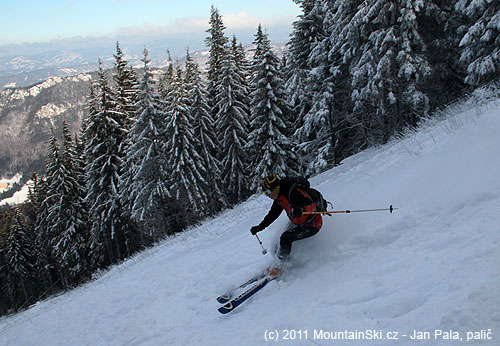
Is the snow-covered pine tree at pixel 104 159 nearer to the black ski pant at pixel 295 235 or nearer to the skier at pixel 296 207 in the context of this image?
the skier at pixel 296 207

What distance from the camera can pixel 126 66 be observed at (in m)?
27.4

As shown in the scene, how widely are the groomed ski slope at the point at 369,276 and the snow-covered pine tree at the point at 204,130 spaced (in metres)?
18.6

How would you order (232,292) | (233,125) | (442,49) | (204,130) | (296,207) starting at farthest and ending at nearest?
(204,130)
(233,125)
(442,49)
(232,292)
(296,207)

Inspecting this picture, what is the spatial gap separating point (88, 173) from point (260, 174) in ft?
50.1

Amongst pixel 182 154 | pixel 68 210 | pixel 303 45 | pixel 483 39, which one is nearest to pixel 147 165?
pixel 182 154

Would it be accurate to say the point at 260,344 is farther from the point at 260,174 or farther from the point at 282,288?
the point at 260,174

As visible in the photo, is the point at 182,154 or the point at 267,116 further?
the point at 182,154

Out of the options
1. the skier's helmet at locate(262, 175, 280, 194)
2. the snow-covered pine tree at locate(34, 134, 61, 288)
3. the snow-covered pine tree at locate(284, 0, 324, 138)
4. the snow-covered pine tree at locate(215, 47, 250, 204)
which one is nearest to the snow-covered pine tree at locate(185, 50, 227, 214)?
the snow-covered pine tree at locate(215, 47, 250, 204)

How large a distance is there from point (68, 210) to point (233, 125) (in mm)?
19014

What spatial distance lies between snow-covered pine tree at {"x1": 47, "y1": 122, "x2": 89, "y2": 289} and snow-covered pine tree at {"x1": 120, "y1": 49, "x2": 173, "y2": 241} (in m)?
7.76

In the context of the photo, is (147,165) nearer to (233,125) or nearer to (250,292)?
(233,125)

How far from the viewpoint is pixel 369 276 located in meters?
4.19

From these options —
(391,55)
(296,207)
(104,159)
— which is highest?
(391,55)

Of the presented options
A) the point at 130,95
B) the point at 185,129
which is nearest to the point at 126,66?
the point at 130,95
